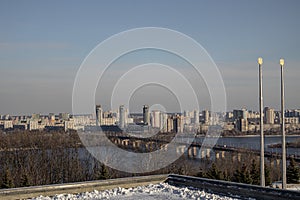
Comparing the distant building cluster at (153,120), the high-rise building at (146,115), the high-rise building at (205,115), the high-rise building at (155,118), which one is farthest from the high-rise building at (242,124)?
the high-rise building at (146,115)

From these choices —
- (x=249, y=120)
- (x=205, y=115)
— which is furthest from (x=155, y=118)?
(x=249, y=120)

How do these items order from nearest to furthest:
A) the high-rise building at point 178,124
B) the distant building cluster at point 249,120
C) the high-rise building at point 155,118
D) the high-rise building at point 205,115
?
the high-rise building at point 205,115, the high-rise building at point 155,118, the high-rise building at point 178,124, the distant building cluster at point 249,120

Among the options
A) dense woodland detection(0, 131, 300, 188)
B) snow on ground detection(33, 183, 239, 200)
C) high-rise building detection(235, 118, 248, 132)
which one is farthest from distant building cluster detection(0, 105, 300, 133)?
A: snow on ground detection(33, 183, 239, 200)

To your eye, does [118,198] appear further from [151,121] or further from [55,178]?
[151,121]

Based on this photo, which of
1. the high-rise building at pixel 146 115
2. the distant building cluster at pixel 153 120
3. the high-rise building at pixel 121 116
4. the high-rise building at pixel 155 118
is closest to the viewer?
the high-rise building at pixel 121 116

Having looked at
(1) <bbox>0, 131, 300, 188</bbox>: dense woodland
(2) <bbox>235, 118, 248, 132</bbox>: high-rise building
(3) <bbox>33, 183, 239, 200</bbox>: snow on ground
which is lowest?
(1) <bbox>0, 131, 300, 188</bbox>: dense woodland

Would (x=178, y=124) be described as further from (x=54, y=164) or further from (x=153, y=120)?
(x=54, y=164)

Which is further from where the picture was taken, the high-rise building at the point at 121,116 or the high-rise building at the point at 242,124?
the high-rise building at the point at 242,124

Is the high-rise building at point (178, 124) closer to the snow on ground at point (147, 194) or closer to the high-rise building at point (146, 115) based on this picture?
the high-rise building at point (146, 115)

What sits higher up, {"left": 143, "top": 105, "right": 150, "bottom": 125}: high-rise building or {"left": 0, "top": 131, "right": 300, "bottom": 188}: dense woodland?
{"left": 143, "top": 105, "right": 150, "bottom": 125}: high-rise building

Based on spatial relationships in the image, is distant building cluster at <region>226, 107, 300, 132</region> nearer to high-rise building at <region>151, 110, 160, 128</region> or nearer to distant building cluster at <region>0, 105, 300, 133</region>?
distant building cluster at <region>0, 105, 300, 133</region>
